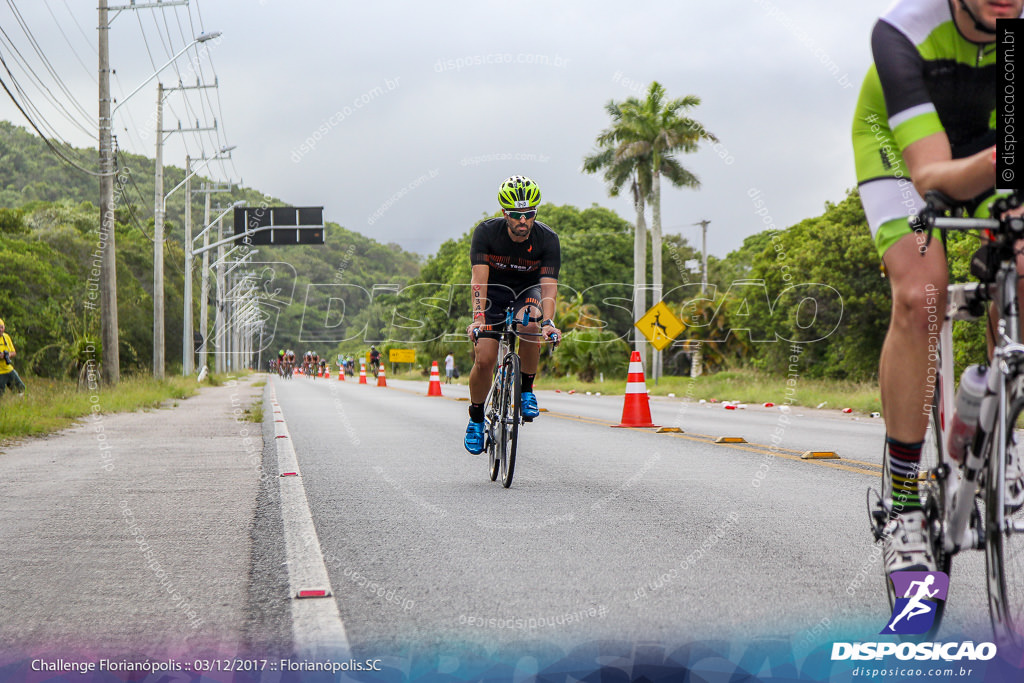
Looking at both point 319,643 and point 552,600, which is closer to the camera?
point 319,643

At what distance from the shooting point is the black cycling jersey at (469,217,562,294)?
7457 millimetres

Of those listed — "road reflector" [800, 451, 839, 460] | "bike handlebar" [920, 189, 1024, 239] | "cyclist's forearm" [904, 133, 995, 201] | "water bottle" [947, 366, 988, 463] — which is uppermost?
"cyclist's forearm" [904, 133, 995, 201]

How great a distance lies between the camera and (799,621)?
3.54 metres

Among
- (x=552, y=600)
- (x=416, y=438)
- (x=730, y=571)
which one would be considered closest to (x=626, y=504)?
(x=730, y=571)

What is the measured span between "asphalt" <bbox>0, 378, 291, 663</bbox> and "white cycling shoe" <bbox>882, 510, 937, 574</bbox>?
1960mm

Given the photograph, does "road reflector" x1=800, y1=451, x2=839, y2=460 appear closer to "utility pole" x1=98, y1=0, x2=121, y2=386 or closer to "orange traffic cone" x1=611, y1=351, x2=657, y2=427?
"orange traffic cone" x1=611, y1=351, x2=657, y2=427

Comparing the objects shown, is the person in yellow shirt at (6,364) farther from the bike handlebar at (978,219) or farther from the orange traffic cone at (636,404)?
the bike handlebar at (978,219)

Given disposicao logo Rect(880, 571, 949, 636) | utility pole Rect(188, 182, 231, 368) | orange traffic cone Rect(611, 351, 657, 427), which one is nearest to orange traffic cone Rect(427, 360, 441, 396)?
orange traffic cone Rect(611, 351, 657, 427)

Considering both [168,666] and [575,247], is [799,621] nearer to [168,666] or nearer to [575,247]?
[168,666]

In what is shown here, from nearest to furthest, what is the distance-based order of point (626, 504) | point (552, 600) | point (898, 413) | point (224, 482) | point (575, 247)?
point (898, 413), point (552, 600), point (626, 504), point (224, 482), point (575, 247)

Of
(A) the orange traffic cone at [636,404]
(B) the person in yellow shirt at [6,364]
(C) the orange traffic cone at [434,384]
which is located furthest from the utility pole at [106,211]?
(A) the orange traffic cone at [636,404]

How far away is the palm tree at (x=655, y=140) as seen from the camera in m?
40.5

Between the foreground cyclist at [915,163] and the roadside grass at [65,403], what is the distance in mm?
11637

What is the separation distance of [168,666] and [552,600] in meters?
1.45
